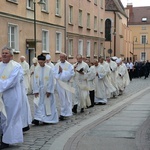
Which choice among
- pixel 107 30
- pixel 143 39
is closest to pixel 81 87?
pixel 107 30

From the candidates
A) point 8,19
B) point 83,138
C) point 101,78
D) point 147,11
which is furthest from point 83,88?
point 147,11

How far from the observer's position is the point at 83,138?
809 centimetres

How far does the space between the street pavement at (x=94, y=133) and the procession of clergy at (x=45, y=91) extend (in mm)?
282

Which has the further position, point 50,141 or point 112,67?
point 112,67

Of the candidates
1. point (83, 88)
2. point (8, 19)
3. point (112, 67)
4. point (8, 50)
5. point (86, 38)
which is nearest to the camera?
point (8, 50)

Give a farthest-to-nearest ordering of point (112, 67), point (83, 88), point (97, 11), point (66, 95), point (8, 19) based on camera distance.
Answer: point (97, 11) < point (8, 19) < point (112, 67) < point (83, 88) < point (66, 95)

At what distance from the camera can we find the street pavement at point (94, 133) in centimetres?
737

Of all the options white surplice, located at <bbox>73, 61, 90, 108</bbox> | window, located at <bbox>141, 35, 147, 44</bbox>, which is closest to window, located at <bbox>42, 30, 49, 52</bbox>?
white surplice, located at <bbox>73, 61, 90, 108</bbox>

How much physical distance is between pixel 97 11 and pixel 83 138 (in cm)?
3514

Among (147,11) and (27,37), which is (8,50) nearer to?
(27,37)

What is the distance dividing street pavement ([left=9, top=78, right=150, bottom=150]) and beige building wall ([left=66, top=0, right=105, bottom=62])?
19140 mm

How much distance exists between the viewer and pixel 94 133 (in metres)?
8.62

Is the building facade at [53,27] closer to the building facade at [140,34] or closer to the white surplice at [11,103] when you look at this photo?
the white surplice at [11,103]

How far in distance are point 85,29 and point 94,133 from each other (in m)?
30.0
